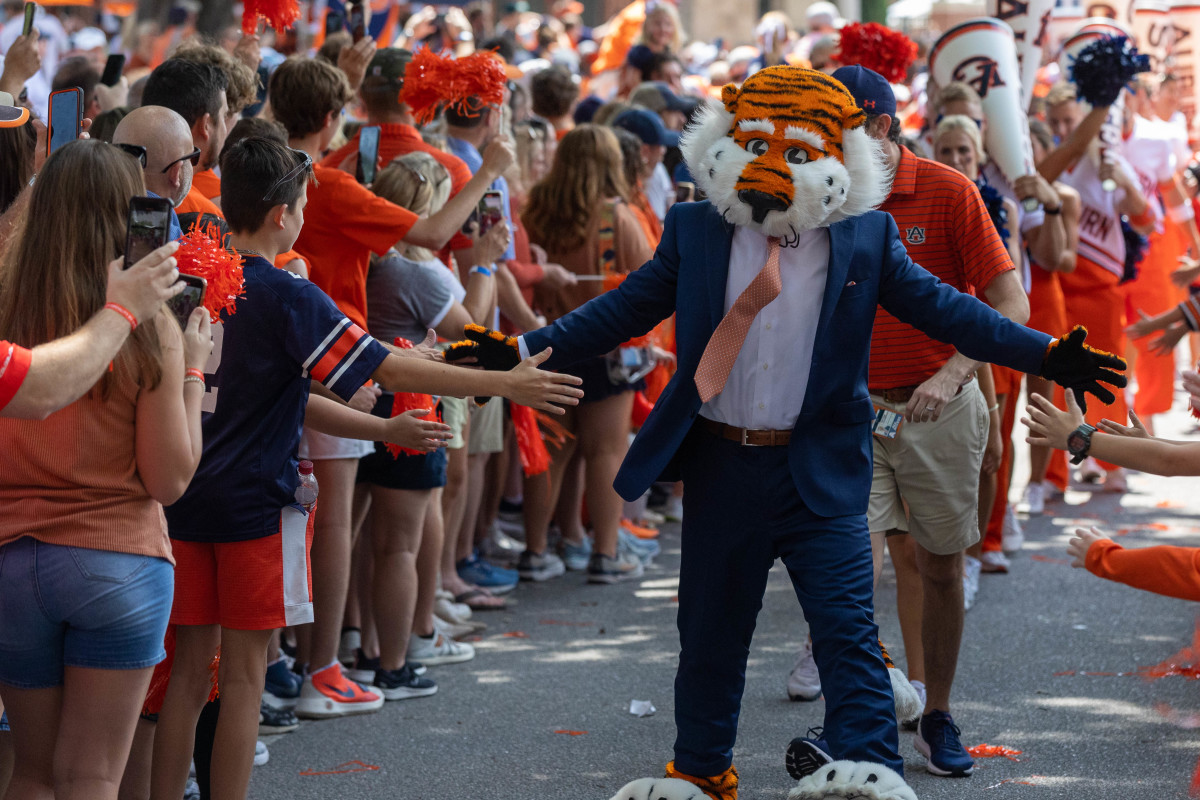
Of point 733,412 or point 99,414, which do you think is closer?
point 99,414

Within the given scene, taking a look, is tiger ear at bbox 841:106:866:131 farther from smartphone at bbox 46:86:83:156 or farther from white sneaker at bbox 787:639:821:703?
white sneaker at bbox 787:639:821:703

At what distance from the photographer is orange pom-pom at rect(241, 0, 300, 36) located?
5.76m

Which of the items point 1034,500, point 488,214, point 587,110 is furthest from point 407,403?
point 587,110

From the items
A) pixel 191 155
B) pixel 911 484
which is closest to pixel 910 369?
pixel 911 484

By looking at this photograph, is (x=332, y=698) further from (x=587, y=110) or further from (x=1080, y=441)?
(x=587, y=110)

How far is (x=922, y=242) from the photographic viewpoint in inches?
187

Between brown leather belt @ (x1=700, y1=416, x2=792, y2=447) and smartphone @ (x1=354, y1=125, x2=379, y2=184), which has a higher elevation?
smartphone @ (x1=354, y1=125, x2=379, y2=184)

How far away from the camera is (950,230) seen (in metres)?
4.71

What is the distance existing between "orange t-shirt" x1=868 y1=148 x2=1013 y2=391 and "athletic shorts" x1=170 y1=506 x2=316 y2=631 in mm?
2163

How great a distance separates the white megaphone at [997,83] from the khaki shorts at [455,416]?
3.16 meters

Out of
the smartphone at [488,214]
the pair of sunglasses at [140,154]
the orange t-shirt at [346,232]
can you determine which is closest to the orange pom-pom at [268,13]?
the orange t-shirt at [346,232]

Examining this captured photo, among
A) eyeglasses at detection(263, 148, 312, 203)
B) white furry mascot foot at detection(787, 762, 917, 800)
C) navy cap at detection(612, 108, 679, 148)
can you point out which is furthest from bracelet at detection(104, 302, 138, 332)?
navy cap at detection(612, 108, 679, 148)

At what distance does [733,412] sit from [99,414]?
5.39 ft

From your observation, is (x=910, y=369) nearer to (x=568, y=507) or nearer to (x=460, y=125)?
(x=460, y=125)
